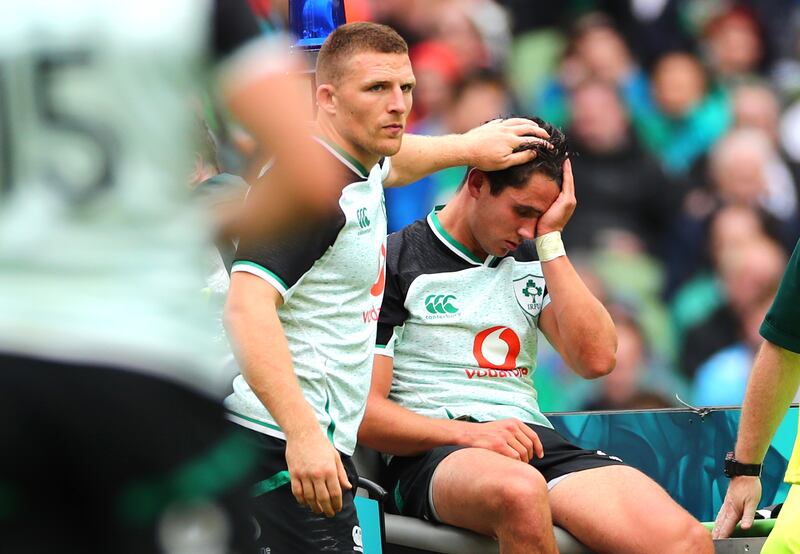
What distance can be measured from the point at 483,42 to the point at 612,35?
1.89 feet

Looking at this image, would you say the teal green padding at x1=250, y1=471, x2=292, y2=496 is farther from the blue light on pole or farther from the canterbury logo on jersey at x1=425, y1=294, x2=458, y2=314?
the blue light on pole

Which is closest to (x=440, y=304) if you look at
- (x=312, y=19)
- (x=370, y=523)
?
(x=370, y=523)

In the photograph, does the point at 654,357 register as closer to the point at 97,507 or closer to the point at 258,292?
the point at 258,292

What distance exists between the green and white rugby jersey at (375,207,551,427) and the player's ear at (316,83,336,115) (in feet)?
2.28

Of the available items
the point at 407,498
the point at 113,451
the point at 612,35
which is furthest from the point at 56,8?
the point at 612,35

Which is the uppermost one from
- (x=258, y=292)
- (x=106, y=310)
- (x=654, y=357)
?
(x=106, y=310)

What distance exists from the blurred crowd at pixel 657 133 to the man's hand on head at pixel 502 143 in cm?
156

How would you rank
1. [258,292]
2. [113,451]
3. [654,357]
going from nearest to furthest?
[113,451]
[258,292]
[654,357]

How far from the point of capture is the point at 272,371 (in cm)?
264

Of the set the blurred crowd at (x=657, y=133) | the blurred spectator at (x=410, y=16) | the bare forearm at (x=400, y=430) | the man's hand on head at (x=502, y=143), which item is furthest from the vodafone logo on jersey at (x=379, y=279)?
the blurred spectator at (x=410, y=16)

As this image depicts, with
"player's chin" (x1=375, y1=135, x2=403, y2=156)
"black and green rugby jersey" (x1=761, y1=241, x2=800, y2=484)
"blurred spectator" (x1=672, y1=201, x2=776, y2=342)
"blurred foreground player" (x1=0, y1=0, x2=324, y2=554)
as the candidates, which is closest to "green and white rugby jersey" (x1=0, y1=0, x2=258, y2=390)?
"blurred foreground player" (x1=0, y1=0, x2=324, y2=554)

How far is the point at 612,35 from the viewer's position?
567 cm

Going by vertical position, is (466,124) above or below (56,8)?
below

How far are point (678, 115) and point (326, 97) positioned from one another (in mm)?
2802
